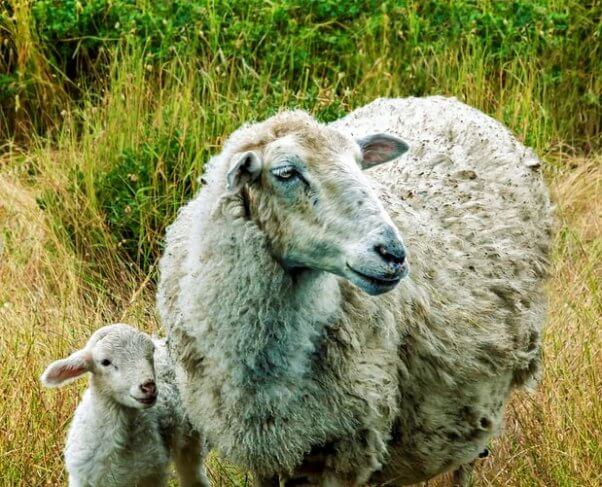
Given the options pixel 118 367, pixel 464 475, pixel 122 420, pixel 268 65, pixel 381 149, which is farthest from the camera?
pixel 268 65

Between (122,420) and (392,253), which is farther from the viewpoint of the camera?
(122,420)

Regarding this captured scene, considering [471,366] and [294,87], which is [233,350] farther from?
[294,87]

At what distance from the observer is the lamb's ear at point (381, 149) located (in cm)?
447

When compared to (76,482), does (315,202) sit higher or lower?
higher

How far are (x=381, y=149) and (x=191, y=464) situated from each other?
4.79 feet

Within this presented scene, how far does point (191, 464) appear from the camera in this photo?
4930 millimetres

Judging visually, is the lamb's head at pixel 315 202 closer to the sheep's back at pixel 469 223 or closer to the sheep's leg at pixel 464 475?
the sheep's back at pixel 469 223

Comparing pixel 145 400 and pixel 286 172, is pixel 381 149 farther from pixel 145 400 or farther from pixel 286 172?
pixel 145 400

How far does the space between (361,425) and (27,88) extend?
4.78 meters

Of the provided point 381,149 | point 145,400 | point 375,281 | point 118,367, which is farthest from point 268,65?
point 375,281

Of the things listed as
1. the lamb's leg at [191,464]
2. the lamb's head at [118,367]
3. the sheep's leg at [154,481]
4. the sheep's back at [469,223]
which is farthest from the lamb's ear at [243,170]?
the sheep's leg at [154,481]

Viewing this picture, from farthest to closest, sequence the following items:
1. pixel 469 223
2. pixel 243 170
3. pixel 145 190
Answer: pixel 145 190
pixel 469 223
pixel 243 170

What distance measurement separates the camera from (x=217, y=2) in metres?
8.26

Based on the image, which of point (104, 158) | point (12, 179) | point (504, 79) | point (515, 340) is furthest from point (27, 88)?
point (515, 340)
